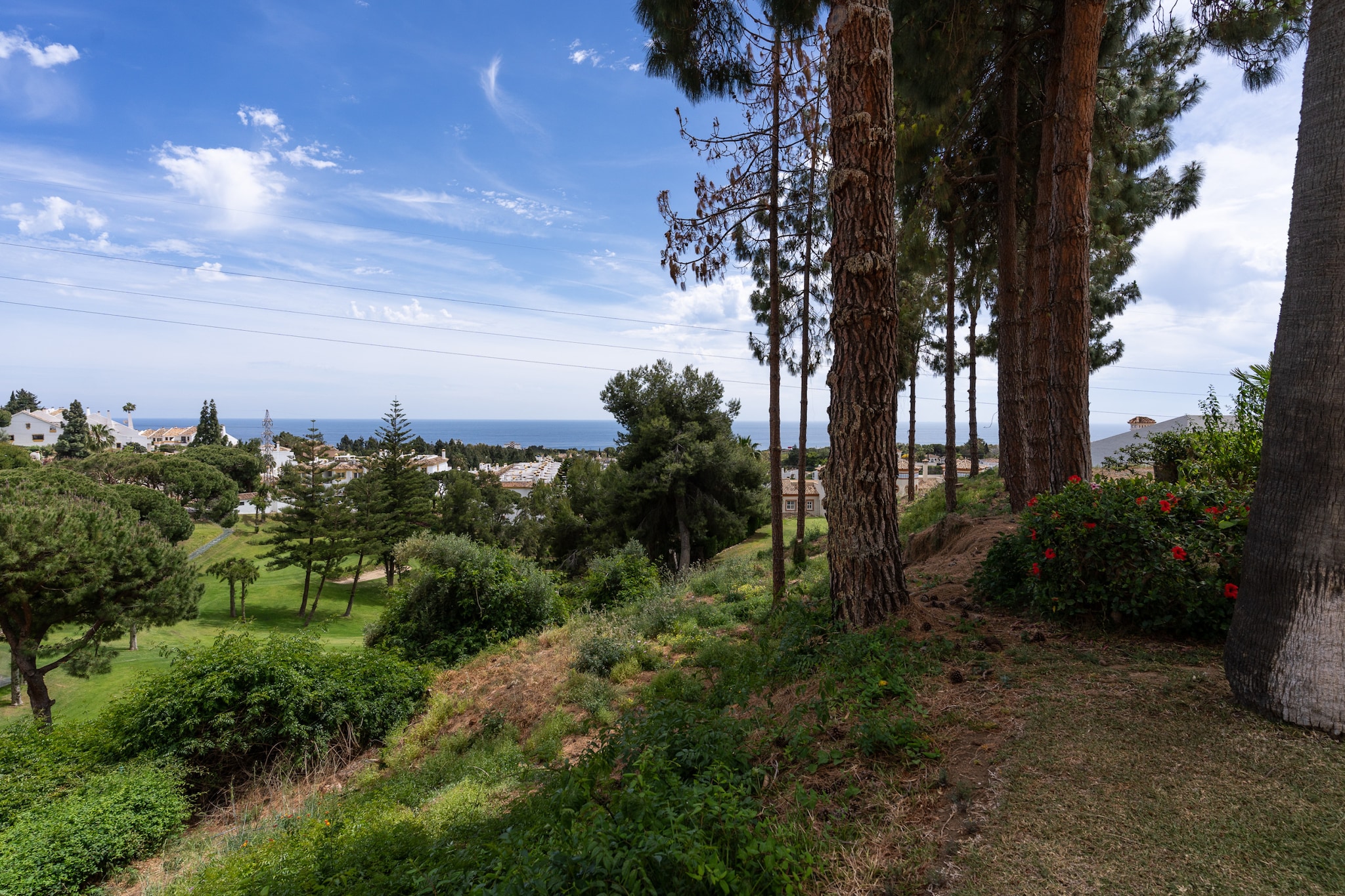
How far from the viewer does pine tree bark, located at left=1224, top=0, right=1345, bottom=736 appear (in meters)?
2.50

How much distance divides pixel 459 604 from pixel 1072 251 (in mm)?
A: 11283

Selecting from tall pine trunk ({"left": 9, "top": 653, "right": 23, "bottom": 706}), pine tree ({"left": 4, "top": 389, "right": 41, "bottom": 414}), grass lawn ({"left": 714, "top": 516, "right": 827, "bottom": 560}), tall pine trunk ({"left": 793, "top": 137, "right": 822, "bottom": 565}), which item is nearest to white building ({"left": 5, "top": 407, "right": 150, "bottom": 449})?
pine tree ({"left": 4, "top": 389, "right": 41, "bottom": 414})

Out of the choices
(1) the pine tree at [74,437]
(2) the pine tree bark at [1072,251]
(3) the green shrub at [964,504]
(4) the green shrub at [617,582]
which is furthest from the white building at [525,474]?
(2) the pine tree bark at [1072,251]

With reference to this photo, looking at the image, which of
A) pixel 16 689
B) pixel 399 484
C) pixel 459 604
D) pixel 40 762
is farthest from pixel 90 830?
pixel 399 484

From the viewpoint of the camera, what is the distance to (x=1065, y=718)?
2.81m

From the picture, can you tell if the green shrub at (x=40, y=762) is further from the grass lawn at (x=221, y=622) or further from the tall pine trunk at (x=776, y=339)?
the tall pine trunk at (x=776, y=339)

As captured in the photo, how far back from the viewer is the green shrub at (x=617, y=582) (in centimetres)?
1327

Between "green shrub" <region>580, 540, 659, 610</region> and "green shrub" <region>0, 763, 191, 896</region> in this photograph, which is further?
"green shrub" <region>580, 540, 659, 610</region>

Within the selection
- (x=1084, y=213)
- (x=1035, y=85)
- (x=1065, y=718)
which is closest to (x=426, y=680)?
(x=1065, y=718)

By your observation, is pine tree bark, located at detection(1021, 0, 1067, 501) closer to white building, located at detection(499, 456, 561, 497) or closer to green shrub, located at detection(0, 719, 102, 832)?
green shrub, located at detection(0, 719, 102, 832)

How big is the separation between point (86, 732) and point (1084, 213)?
13688 mm

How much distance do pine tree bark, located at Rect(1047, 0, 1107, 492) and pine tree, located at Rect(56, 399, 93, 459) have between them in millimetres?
73163

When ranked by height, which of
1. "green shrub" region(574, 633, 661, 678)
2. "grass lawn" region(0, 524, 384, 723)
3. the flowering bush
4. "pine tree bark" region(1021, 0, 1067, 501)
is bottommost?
"grass lawn" region(0, 524, 384, 723)

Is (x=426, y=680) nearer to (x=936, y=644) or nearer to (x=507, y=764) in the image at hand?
(x=507, y=764)
